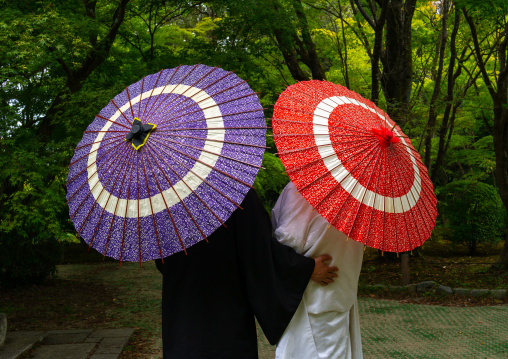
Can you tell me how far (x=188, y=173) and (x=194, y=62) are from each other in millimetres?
6197

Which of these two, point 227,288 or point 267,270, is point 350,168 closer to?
point 267,270

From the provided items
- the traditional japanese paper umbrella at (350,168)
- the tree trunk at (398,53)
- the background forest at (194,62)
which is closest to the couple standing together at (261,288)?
the traditional japanese paper umbrella at (350,168)

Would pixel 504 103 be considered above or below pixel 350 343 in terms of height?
above

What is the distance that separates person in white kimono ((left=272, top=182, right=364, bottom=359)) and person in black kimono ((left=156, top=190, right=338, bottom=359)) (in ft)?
0.59

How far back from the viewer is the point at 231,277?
8.29 ft

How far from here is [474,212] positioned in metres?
13.6

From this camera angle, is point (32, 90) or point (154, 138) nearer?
point (154, 138)

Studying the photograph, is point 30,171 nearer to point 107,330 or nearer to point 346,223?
point 107,330

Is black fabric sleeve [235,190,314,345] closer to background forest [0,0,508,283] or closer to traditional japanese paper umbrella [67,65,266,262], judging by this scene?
traditional japanese paper umbrella [67,65,266,262]

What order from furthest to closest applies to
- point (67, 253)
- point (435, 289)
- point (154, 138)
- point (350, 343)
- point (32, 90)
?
point (67, 253) < point (435, 289) < point (32, 90) < point (350, 343) < point (154, 138)

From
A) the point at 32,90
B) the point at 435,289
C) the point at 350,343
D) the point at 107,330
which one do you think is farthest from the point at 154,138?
the point at 435,289

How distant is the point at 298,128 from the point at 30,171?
423cm

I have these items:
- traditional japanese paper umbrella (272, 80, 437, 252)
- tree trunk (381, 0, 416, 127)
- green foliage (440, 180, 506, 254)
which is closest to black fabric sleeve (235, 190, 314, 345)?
traditional japanese paper umbrella (272, 80, 437, 252)

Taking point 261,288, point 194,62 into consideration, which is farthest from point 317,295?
point 194,62
